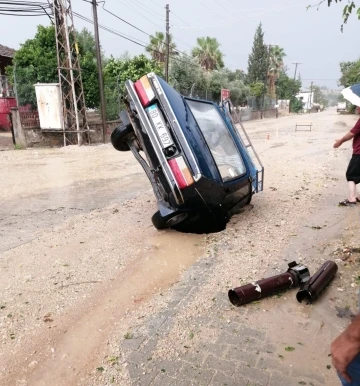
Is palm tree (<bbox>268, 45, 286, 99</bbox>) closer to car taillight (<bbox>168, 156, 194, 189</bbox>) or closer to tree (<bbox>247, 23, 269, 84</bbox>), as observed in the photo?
tree (<bbox>247, 23, 269, 84</bbox>)

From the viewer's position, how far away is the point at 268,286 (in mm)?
3357

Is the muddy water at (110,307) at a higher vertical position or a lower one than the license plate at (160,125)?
lower

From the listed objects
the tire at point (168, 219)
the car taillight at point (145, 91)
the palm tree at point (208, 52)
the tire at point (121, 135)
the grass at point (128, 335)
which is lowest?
the grass at point (128, 335)

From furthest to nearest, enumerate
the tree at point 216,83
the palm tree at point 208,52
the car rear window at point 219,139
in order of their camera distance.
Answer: the palm tree at point 208,52
the tree at point 216,83
the car rear window at point 219,139

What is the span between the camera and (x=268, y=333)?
9.50 ft

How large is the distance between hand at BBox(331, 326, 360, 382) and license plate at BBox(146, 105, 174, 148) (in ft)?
10.2

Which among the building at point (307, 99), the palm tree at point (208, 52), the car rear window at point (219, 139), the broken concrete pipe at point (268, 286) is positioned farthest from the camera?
the building at point (307, 99)

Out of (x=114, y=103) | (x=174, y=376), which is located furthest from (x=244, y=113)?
(x=174, y=376)

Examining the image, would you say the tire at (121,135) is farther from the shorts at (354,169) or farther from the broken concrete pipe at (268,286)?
the shorts at (354,169)

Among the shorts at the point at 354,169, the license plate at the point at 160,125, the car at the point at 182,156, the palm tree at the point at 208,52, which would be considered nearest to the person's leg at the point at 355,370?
the car at the point at 182,156

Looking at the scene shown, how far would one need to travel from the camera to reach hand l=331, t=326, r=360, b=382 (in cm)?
143

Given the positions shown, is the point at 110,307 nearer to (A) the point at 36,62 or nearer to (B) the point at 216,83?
(A) the point at 36,62

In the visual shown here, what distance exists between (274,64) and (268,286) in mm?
67952

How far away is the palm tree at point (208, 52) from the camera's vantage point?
44.7 metres
